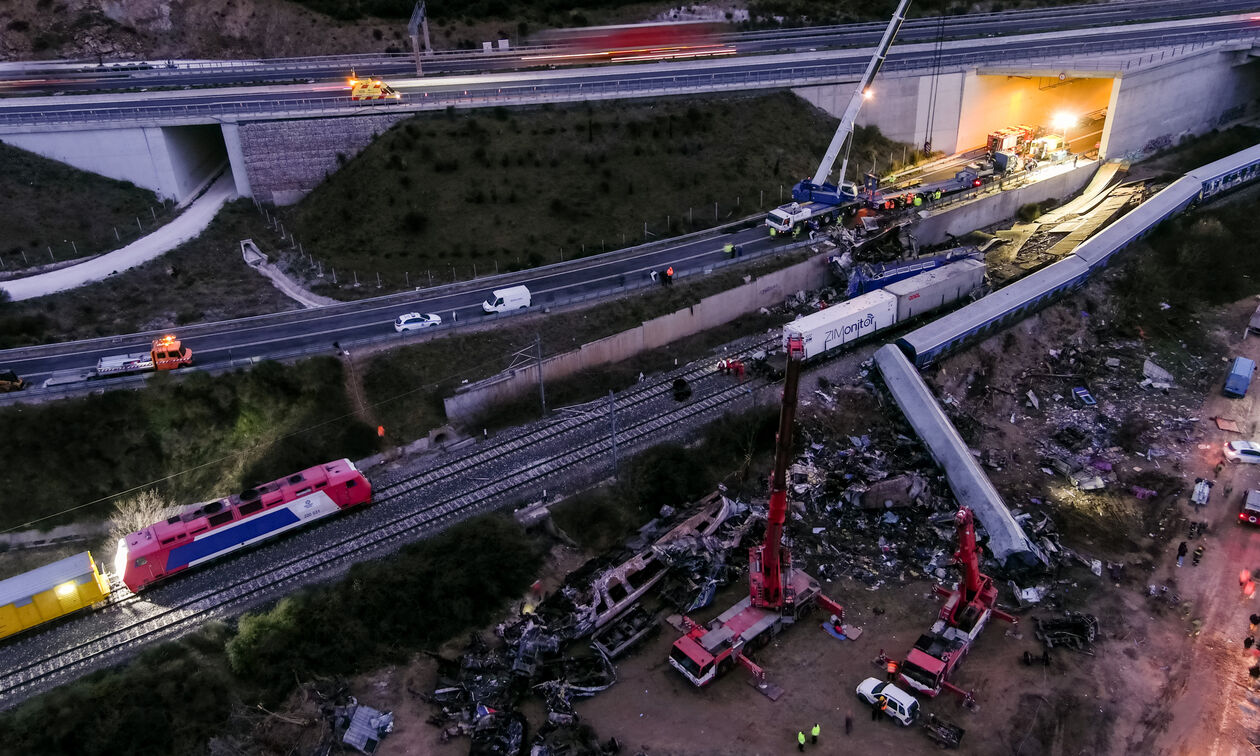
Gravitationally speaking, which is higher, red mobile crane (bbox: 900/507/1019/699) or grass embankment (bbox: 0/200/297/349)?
grass embankment (bbox: 0/200/297/349)

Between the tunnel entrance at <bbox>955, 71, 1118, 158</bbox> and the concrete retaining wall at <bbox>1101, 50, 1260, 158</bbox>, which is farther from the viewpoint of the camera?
the tunnel entrance at <bbox>955, 71, 1118, 158</bbox>

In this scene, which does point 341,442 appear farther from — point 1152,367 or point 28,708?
point 1152,367

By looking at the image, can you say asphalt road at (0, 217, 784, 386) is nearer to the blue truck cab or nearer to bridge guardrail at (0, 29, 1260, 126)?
bridge guardrail at (0, 29, 1260, 126)

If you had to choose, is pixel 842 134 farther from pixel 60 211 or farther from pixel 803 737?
pixel 60 211

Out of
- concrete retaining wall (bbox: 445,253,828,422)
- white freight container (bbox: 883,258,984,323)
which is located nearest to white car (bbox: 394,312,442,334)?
concrete retaining wall (bbox: 445,253,828,422)

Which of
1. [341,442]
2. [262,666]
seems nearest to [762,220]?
[341,442]

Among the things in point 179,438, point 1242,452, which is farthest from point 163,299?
point 1242,452

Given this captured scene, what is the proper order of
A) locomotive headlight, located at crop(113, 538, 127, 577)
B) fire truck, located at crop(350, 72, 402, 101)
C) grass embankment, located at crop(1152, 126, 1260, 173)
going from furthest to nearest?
1. grass embankment, located at crop(1152, 126, 1260, 173)
2. fire truck, located at crop(350, 72, 402, 101)
3. locomotive headlight, located at crop(113, 538, 127, 577)
